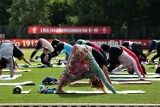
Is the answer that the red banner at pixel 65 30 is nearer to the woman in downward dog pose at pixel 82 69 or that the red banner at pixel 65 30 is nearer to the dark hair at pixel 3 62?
the dark hair at pixel 3 62

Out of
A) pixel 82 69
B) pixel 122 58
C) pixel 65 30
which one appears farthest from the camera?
pixel 65 30

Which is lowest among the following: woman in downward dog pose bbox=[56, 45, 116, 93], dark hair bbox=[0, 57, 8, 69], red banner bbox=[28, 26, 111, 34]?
red banner bbox=[28, 26, 111, 34]

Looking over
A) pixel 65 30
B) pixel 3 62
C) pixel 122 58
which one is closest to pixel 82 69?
pixel 122 58

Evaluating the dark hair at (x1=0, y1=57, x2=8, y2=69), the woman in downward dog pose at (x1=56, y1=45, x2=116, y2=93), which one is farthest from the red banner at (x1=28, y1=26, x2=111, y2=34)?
the woman in downward dog pose at (x1=56, y1=45, x2=116, y2=93)

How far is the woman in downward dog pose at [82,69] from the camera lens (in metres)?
11.0

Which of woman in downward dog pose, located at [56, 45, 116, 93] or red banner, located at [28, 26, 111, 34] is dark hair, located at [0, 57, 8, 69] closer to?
woman in downward dog pose, located at [56, 45, 116, 93]

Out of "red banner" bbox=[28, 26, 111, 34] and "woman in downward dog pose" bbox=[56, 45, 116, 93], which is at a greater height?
"woman in downward dog pose" bbox=[56, 45, 116, 93]

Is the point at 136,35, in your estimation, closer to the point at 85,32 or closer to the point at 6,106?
the point at 85,32

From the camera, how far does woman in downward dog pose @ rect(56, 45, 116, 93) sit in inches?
434

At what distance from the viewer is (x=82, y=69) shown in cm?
1116

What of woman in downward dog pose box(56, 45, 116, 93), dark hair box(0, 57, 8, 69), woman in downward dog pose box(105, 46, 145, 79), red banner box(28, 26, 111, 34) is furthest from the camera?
red banner box(28, 26, 111, 34)

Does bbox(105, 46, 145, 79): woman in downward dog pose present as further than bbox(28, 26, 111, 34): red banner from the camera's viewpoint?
No

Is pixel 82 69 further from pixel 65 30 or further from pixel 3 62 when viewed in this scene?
pixel 65 30

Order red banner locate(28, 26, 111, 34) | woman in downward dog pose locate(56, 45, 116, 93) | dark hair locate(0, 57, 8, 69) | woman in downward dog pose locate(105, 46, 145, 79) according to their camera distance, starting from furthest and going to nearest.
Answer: red banner locate(28, 26, 111, 34) < dark hair locate(0, 57, 8, 69) < woman in downward dog pose locate(105, 46, 145, 79) < woman in downward dog pose locate(56, 45, 116, 93)
